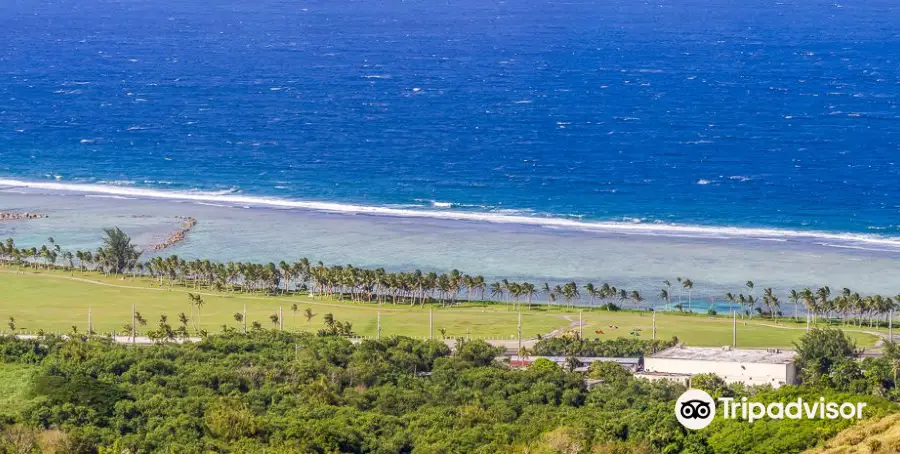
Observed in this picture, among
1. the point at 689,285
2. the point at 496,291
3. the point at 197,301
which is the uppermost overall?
the point at 689,285

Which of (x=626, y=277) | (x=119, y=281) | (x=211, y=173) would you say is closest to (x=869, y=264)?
(x=626, y=277)

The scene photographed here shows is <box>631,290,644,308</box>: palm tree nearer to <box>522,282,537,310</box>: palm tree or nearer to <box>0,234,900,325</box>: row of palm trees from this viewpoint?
<box>0,234,900,325</box>: row of palm trees

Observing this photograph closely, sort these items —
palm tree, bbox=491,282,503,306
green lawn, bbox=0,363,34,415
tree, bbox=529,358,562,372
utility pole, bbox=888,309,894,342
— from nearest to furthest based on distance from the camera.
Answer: green lawn, bbox=0,363,34,415 → tree, bbox=529,358,562,372 → utility pole, bbox=888,309,894,342 → palm tree, bbox=491,282,503,306

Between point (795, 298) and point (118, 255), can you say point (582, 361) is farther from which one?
point (118, 255)

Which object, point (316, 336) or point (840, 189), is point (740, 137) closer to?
point (840, 189)

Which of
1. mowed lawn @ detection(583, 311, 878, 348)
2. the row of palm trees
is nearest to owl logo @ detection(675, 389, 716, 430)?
mowed lawn @ detection(583, 311, 878, 348)

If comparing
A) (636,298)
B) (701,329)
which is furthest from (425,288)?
(701,329)

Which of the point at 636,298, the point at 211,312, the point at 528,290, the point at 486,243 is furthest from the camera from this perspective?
the point at 486,243
